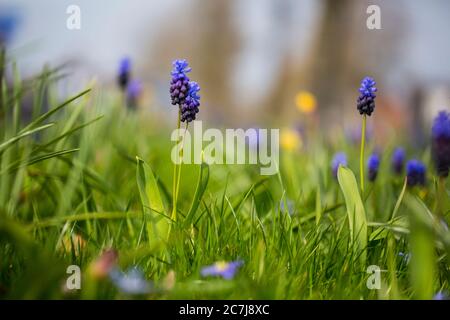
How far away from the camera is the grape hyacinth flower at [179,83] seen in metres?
1.52

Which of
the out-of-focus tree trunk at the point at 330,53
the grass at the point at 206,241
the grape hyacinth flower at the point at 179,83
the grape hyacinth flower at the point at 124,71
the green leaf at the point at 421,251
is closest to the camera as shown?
the green leaf at the point at 421,251

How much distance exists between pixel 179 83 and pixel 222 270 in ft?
1.51

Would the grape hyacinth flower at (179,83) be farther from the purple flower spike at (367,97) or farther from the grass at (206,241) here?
the purple flower spike at (367,97)

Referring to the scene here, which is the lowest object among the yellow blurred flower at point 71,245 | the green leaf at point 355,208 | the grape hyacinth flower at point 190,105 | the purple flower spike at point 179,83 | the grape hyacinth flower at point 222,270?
the yellow blurred flower at point 71,245

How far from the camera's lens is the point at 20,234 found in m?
1.16

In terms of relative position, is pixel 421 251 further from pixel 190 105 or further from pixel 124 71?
pixel 124 71

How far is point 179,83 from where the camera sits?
1517 millimetres

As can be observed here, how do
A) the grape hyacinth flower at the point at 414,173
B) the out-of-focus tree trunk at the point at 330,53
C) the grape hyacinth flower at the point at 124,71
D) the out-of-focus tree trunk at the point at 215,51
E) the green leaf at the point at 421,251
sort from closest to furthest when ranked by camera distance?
the green leaf at the point at 421,251, the grape hyacinth flower at the point at 414,173, the grape hyacinth flower at the point at 124,71, the out-of-focus tree trunk at the point at 330,53, the out-of-focus tree trunk at the point at 215,51

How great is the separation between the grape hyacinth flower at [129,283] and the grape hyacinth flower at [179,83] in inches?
17.0

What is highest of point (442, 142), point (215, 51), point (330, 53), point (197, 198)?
point (215, 51)

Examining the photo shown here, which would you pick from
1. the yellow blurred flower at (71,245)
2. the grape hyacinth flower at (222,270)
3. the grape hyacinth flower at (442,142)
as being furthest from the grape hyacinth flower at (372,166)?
the yellow blurred flower at (71,245)

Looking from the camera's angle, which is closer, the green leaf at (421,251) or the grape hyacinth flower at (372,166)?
the green leaf at (421,251)

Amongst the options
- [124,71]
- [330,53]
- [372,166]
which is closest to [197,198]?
[372,166]
